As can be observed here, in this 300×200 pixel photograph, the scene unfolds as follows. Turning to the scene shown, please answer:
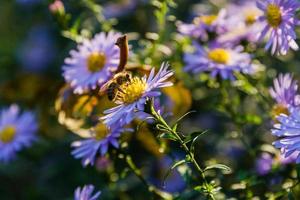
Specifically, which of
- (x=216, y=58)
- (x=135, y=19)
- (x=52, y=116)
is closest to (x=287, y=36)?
(x=216, y=58)

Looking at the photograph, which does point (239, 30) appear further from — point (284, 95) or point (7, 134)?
point (7, 134)

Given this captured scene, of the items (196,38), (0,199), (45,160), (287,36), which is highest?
(287,36)

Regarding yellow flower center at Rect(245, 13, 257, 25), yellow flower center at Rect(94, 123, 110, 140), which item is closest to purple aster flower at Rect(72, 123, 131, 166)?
yellow flower center at Rect(94, 123, 110, 140)

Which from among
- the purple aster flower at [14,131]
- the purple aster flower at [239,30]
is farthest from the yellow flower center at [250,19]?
the purple aster flower at [14,131]

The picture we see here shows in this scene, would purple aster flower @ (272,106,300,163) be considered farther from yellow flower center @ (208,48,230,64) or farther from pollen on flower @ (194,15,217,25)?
pollen on flower @ (194,15,217,25)

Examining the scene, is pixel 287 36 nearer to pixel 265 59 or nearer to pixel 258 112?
pixel 265 59

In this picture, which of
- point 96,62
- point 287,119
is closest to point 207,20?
point 96,62
